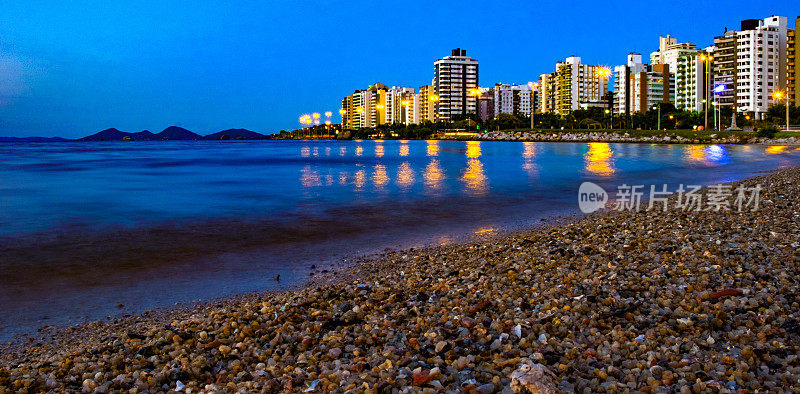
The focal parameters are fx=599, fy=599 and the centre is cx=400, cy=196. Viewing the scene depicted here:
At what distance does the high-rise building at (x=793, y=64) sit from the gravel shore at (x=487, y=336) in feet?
684

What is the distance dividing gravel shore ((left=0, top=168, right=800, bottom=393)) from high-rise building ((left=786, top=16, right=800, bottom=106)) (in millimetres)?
208396

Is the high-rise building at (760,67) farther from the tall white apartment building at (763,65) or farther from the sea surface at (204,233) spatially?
the sea surface at (204,233)

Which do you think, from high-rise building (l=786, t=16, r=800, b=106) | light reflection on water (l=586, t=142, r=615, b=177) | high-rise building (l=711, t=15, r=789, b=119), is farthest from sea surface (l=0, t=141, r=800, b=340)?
high-rise building (l=711, t=15, r=789, b=119)

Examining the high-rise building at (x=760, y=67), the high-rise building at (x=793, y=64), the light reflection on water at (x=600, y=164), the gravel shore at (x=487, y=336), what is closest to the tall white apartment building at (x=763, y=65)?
the high-rise building at (x=760, y=67)

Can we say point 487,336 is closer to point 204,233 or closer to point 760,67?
point 204,233

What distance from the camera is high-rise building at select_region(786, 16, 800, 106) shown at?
182 m

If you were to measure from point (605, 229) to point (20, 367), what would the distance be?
9.67m

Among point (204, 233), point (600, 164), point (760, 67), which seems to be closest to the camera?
point (204, 233)

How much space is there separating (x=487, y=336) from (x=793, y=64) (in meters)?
227

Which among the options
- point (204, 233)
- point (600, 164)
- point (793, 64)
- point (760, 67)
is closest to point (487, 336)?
point (204, 233)

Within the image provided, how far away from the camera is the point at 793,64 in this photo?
190125 mm

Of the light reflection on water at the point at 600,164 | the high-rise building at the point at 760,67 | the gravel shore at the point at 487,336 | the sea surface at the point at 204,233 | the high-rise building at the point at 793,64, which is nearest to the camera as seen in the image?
the gravel shore at the point at 487,336

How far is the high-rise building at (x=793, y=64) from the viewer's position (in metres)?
182

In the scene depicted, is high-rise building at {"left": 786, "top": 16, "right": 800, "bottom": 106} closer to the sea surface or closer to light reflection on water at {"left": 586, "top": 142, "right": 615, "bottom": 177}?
light reflection on water at {"left": 586, "top": 142, "right": 615, "bottom": 177}
